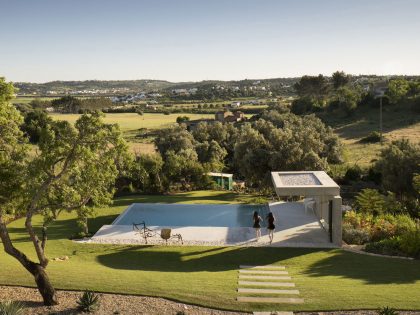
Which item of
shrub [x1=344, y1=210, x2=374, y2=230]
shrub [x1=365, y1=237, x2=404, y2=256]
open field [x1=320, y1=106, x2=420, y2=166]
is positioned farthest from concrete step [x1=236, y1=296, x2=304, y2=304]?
open field [x1=320, y1=106, x2=420, y2=166]

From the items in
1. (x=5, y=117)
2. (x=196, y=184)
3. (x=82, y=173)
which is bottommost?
(x=196, y=184)

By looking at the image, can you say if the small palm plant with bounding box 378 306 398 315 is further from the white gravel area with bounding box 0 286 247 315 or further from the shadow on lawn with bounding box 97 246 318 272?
the shadow on lawn with bounding box 97 246 318 272

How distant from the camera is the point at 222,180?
33.5 meters

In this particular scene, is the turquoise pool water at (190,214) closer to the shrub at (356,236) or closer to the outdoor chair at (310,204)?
the outdoor chair at (310,204)

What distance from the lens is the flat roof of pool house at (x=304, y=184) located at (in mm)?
17047

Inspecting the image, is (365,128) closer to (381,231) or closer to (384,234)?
(381,231)

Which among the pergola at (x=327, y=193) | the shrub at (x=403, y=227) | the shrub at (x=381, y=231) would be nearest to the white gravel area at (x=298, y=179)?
the pergola at (x=327, y=193)

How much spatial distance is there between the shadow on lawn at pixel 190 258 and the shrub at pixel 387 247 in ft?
7.03

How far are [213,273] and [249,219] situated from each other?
873 centimetres

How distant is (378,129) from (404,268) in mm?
56767

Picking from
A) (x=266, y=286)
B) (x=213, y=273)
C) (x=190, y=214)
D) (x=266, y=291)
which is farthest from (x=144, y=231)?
(x=266, y=291)

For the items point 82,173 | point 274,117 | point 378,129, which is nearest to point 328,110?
point 378,129

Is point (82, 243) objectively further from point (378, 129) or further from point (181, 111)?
point (181, 111)

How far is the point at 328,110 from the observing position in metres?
81.4
